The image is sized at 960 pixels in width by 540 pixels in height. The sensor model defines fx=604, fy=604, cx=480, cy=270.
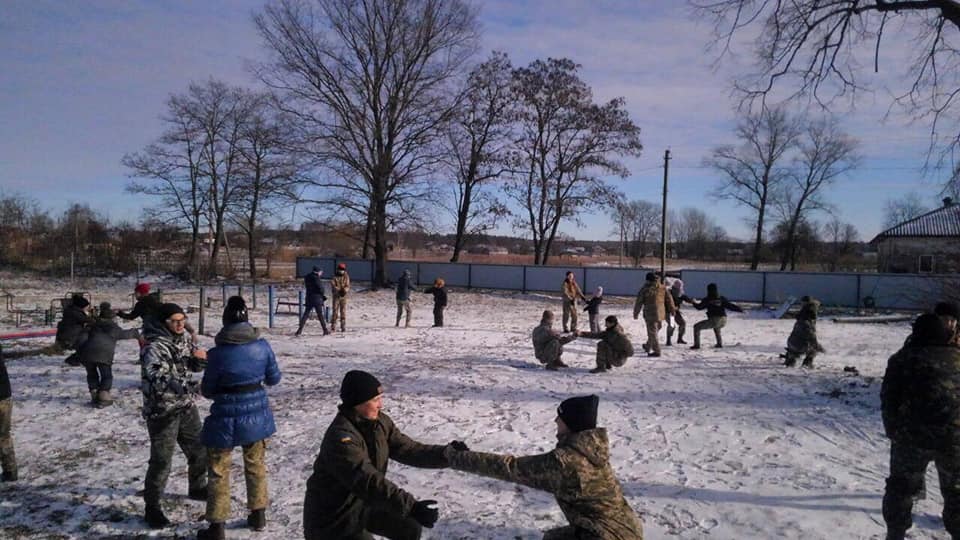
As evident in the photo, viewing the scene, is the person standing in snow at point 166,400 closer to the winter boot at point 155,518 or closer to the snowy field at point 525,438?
the winter boot at point 155,518

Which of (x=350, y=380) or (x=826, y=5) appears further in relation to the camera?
(x=826, y=5)

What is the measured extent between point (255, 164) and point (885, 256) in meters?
44.5

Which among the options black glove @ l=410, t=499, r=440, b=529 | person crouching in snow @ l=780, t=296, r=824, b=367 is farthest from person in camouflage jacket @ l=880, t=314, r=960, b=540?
person crouching in snow @ l=780, t=296, r=824, b=367

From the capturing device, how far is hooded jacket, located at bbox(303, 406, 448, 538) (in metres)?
2.95

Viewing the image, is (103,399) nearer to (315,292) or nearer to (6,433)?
(6,433)

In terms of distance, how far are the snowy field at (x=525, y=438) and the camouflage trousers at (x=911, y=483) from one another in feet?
1.81

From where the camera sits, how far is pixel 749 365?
12.6 metres

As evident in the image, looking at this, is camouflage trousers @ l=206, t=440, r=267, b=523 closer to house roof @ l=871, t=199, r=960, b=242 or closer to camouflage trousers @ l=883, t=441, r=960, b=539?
camouflage trousers @ l=883, t=441, r=960, b=539

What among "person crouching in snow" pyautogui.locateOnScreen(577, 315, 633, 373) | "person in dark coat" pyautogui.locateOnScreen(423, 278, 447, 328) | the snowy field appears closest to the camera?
the snowy field

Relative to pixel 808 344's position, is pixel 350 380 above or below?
above

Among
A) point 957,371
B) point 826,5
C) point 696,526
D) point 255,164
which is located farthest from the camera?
point 255,164

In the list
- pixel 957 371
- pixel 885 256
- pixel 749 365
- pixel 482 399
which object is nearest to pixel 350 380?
pixel 957 371

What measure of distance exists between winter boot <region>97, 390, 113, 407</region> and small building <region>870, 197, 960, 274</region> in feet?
153

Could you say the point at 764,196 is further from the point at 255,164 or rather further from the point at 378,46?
the point at 255,164
